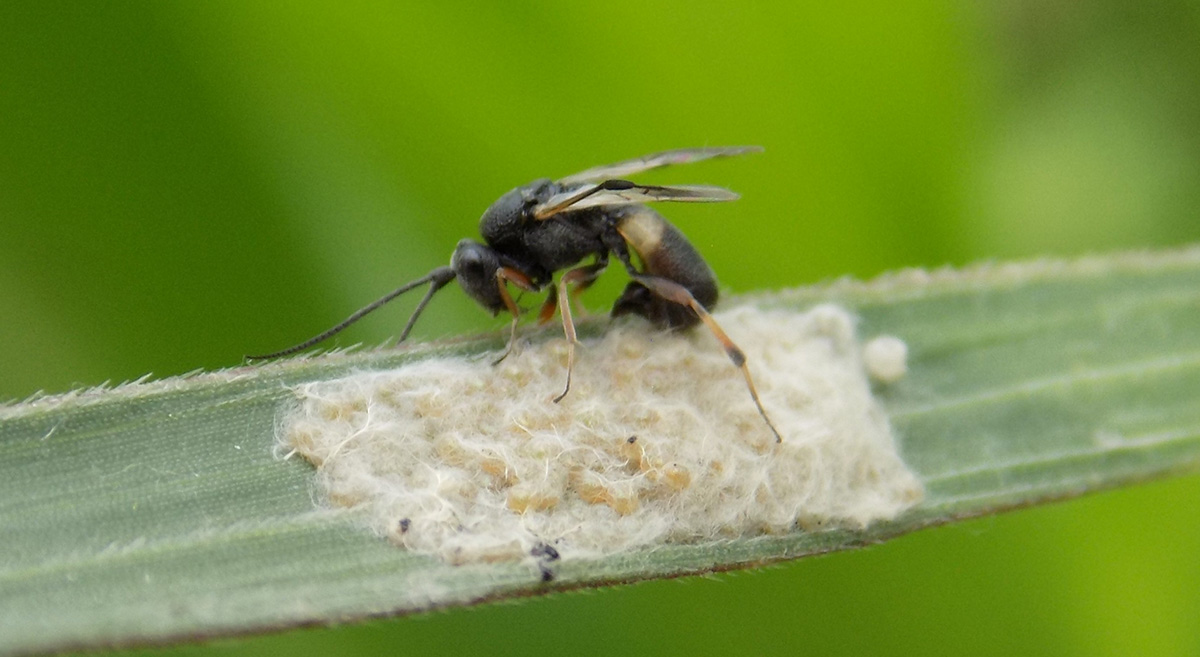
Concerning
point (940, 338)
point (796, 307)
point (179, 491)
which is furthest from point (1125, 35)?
point (179, 491)

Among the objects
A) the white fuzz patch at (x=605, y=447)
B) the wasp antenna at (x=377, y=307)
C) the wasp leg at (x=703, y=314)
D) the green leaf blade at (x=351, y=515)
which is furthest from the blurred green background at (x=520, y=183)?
the wasp leg at (x=703, y=314)

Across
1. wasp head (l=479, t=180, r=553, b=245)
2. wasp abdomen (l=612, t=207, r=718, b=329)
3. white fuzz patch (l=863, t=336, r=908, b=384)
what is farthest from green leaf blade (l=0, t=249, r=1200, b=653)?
wasp head (l=479, t=180, r=553, b=245)

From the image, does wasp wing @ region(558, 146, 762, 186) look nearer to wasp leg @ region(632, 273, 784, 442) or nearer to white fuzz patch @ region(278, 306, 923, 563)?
wasp leg @ region(632, 273, 784, 442)

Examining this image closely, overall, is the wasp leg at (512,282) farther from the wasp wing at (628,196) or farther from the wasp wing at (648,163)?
the wasp wing at (648,163)

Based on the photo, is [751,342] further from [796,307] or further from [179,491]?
[179,491]

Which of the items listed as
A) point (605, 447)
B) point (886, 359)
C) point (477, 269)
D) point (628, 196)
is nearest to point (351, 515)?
point (605, 447)
